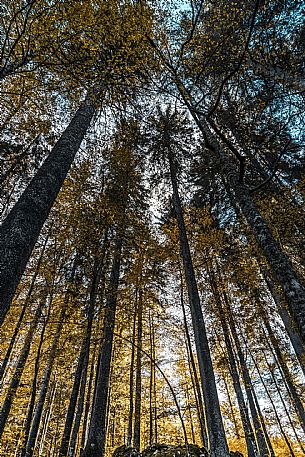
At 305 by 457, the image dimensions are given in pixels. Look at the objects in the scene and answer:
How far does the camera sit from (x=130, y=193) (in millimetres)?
8953

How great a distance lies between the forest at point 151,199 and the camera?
168 inches

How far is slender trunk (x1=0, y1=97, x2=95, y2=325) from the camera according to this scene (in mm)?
2707

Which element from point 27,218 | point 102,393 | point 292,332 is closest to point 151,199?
point 292,332

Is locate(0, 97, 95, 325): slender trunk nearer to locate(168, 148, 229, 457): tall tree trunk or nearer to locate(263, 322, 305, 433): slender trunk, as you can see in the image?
locate(168, 148, 229, 457): tall tree trunk

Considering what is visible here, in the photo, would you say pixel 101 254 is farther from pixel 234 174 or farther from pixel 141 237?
pixel 234 174

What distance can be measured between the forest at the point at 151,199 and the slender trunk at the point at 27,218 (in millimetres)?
23

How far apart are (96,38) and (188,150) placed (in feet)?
20.6

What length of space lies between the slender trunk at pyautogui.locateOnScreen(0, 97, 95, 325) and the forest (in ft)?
0.08

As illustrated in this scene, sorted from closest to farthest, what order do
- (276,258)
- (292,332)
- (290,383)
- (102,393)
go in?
(276,258), (102,393), (292,332), (290,383)

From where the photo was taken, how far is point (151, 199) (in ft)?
35.9

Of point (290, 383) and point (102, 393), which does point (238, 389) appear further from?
point (102, 393)

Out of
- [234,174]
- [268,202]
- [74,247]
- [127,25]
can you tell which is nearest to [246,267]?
[268,202]

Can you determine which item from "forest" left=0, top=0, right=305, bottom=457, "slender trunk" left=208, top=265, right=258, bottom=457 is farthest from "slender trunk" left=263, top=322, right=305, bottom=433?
"slender trunk" left=208, top=265, right=258, bottom=457

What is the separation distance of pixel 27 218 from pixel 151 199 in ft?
26.1
